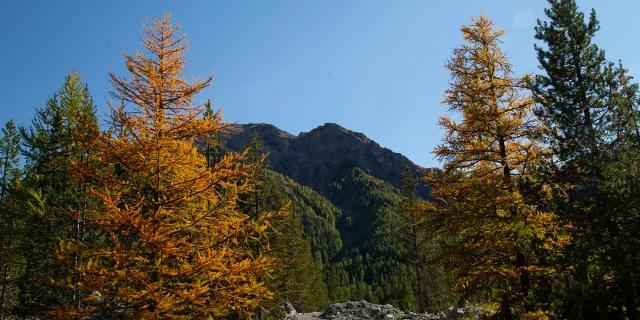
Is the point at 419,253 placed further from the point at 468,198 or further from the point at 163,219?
the point at 163,219

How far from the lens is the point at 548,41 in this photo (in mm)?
9727

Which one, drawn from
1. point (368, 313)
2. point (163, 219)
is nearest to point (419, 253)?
point (368, 313)

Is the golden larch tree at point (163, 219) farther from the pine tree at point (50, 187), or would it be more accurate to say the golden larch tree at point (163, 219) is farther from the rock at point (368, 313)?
the rock at point (368, 313)

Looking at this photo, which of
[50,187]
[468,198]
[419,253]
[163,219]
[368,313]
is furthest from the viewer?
[419,253]

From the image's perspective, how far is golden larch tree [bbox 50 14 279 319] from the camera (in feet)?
20.5

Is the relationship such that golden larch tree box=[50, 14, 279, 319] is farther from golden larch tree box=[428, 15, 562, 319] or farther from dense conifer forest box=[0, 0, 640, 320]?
golden larch tree box=[428, 15, 562, 319]

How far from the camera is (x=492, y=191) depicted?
8.98m

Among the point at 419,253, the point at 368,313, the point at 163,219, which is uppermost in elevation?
the point at 163,219

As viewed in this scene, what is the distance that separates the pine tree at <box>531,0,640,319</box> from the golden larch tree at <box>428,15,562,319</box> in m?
0.65

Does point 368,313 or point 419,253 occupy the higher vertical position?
point 419,253

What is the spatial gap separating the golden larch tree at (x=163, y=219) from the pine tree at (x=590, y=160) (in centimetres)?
694

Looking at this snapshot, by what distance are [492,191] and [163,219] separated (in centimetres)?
788

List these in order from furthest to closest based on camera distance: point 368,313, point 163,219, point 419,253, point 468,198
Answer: point 419,253, point 368,313, point 468,198, point 163,219

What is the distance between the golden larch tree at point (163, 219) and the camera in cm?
624
